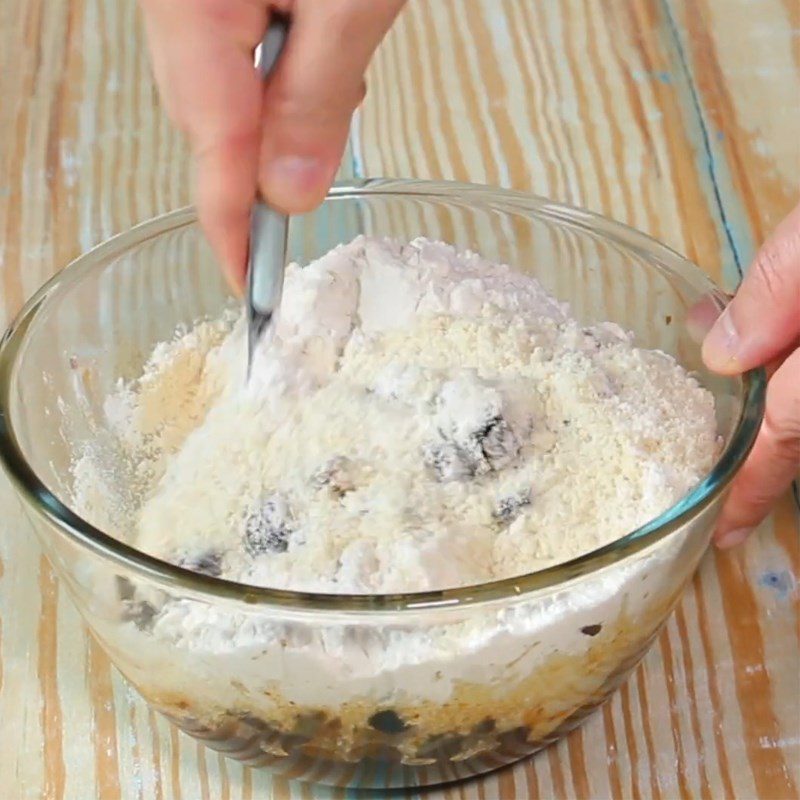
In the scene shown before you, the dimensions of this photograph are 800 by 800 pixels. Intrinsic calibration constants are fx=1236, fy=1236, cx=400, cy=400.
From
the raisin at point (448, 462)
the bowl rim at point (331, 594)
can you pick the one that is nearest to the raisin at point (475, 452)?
the raisin at point (448, 462)

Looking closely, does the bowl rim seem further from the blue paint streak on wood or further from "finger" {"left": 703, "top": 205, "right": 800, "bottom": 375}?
the blue paint streak on wood

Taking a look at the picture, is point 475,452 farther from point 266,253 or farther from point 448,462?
point 266,253

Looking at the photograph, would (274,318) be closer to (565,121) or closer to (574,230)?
(574,230)

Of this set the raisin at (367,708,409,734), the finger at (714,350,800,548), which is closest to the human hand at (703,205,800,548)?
the finger at (714,350,800,548)

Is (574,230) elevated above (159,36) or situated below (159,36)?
below

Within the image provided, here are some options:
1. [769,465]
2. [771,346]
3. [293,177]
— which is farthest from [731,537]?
[293,177]

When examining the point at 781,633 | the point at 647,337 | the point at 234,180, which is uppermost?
the point at 234,180

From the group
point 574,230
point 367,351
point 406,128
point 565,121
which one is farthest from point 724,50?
point 367,351

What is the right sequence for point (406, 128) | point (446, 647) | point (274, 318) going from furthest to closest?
point (406, 128) → point (274, 318) → point (446, 647)
